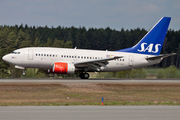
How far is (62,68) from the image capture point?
4006 cm

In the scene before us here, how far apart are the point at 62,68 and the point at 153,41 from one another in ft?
49.7

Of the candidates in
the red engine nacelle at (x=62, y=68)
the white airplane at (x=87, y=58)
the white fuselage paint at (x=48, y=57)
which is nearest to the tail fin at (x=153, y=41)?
the white airplane at (x=87, y=58)

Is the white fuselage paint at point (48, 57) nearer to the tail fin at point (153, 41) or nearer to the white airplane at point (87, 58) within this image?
the white airplane at point (87, 58)

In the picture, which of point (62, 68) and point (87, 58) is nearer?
point (62, 68)

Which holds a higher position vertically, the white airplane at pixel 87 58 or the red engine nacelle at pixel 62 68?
the white airplane at pixel 87 58

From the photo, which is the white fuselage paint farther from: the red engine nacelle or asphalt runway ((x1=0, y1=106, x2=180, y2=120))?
asphalt runway ((x1=0, y1=106, x2=180, y2=120))

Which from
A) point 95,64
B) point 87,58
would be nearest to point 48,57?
point 87,58

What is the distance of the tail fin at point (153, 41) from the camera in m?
45.5

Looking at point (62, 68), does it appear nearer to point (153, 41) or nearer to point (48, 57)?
point (48, 57)

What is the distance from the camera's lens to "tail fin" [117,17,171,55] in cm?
4547

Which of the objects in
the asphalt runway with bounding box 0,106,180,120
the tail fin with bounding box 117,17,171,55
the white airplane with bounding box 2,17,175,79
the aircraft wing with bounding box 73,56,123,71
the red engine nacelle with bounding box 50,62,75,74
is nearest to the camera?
the asphalt runway with bounding box 0,106,180,120

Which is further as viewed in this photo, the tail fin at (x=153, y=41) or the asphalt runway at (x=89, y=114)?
the tail fin at (x=153, y=41)

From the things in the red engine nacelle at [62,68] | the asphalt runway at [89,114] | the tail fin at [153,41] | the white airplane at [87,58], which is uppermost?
the tail fin at [153,41]

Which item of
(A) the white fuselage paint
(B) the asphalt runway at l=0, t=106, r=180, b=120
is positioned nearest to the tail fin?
(A) the white fuselage paint
